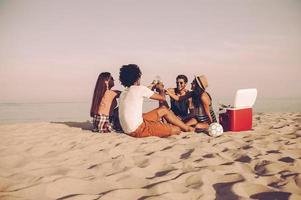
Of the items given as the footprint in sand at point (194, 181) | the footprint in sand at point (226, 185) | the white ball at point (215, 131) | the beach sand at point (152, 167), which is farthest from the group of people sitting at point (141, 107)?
the footprint in sand at point (226, 185)

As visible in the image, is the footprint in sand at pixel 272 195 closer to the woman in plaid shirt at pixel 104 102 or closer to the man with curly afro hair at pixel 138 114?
the man with curly afro hair at pixel 138 114

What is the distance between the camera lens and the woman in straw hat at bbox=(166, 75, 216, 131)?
603 centimetres

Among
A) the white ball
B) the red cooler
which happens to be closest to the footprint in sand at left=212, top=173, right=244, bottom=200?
the white ball

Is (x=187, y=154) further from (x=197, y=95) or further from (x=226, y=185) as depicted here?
(x=197, y=95)

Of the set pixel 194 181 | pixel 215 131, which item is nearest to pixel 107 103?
pixel 215 131

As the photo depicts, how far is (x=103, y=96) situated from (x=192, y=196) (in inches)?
151

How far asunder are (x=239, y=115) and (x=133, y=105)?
2.24 m

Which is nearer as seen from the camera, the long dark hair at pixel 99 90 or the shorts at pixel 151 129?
the shorts at pixel 151 129

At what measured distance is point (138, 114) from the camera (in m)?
5.29

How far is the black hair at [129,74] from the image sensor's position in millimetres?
5625

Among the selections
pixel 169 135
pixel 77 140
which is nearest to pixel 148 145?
pixel 169 135

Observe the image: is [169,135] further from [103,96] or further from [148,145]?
[103,96]

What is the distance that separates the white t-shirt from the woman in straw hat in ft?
3.75

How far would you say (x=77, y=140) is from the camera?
17.3 ft
